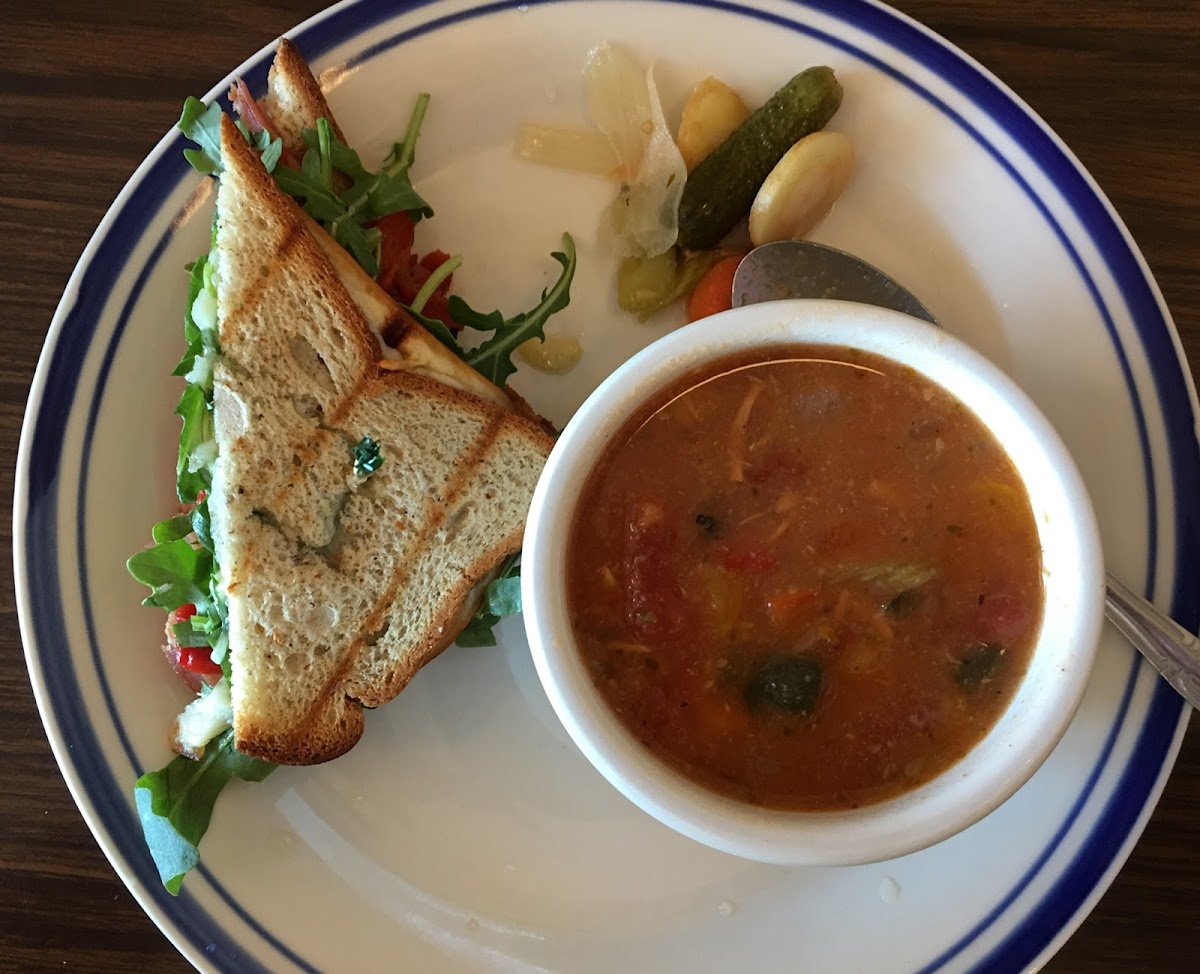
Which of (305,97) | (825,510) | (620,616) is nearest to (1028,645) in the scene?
(825,510)

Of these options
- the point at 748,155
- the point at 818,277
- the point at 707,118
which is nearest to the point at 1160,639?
the point at 818,277

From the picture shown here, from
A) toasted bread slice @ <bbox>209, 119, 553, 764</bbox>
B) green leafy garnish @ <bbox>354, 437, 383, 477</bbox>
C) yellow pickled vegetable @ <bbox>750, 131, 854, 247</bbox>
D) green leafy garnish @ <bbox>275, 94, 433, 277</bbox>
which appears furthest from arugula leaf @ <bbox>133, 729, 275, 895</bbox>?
yellow pickled vegetable @ <bbox>750, 131, 854, 247</bbox>

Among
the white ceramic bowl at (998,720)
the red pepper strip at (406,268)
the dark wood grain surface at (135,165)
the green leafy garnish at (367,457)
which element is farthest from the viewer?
the dark wood grain surface at (135,165)

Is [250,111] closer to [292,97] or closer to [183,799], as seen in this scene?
[292,97]

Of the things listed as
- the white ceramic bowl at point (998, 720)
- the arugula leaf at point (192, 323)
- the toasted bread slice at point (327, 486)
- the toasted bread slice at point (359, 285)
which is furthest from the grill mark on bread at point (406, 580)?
the arugula leaf at point (192, 323)

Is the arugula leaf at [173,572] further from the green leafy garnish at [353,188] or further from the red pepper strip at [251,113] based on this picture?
the red pepper strip at [251,113]

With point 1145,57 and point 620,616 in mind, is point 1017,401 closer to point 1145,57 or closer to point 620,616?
point 620,616

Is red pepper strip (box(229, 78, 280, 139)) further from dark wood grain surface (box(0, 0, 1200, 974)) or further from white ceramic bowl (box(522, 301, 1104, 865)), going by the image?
white ceramic bowl (box(522, 301, 1104, 865))

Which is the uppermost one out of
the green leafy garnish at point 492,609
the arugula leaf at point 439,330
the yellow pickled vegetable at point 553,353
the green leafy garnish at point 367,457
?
the arugula leaf at point 439,330
